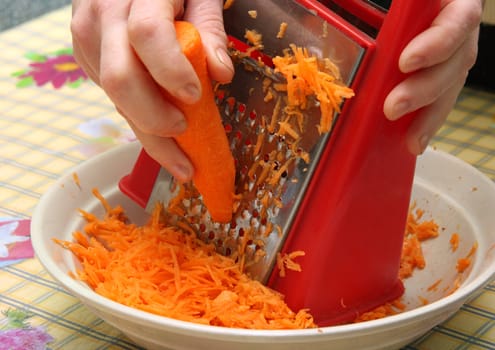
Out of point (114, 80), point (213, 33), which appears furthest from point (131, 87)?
point (213, 33)

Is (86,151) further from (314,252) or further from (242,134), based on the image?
(314,252)

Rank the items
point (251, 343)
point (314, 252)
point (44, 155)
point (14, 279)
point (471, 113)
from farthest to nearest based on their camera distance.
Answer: point (471, 113) < point (44, 155) < point (14, 279) < point (314, 252) < point (251, 343)

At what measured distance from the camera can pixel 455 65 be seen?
811 mm

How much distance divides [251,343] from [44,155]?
2.77 feet

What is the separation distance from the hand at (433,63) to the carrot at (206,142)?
8.4 inches

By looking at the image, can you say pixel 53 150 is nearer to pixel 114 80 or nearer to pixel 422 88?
pixel 114 80

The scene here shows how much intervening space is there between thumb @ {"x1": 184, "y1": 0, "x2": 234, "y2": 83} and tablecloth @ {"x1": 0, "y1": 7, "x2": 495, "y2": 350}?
14.8 inches

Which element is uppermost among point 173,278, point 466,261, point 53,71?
point 466,261

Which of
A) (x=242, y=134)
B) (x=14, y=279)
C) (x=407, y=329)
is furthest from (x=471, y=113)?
(x=14, y=279)

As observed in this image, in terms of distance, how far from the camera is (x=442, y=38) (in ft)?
2.49

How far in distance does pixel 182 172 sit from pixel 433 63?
340 millimetres

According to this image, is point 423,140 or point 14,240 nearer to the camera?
point 423,140

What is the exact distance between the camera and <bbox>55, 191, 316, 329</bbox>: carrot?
2.84 feet

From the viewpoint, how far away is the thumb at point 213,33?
2.74 ft
